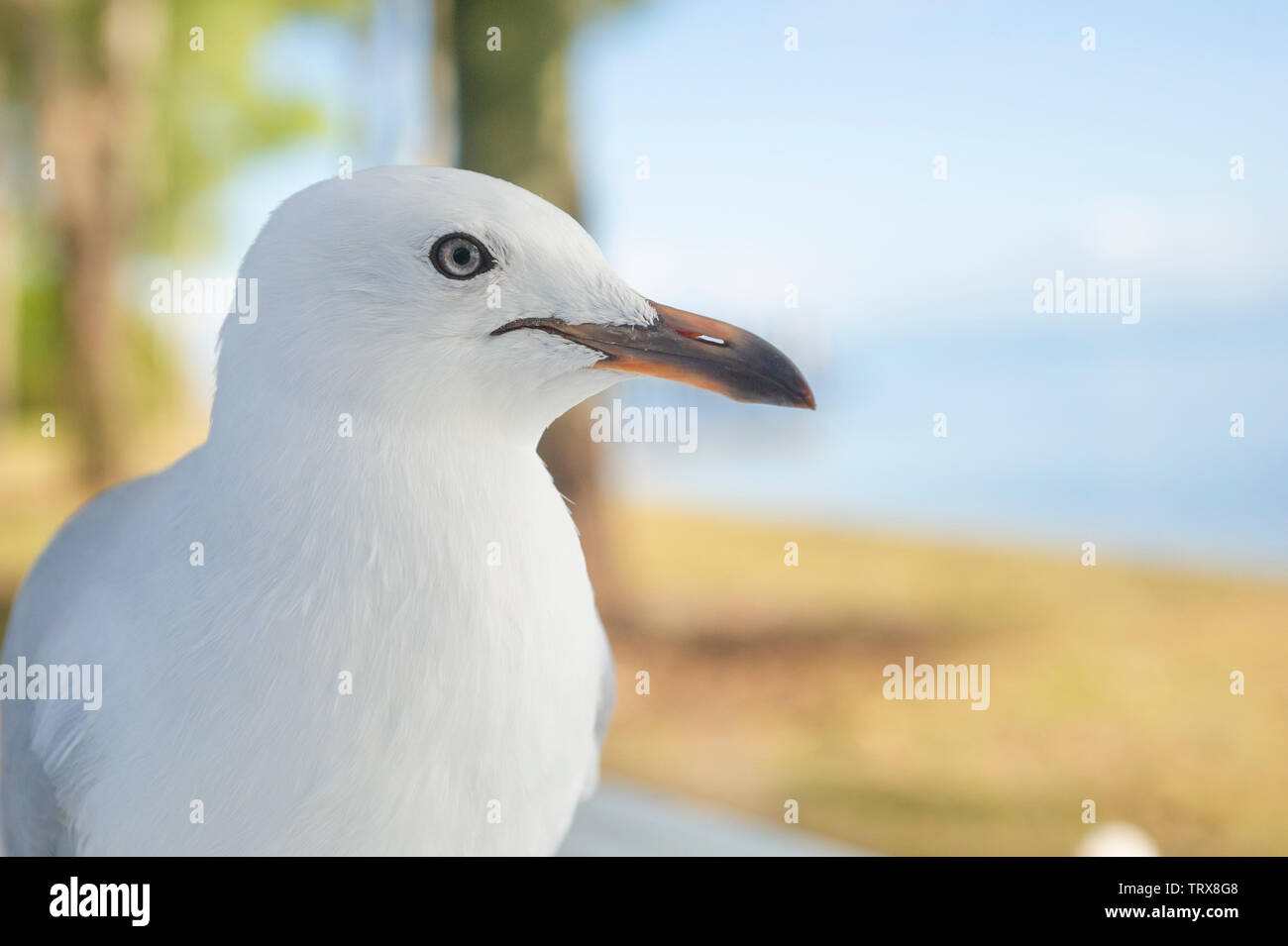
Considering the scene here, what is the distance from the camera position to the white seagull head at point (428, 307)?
0.51 metres

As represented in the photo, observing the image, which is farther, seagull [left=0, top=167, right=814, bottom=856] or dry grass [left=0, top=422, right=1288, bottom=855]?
dry grass [left=0, top=422, right=1288, bottom=855]

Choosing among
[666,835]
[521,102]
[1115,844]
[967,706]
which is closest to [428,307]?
[666,835]

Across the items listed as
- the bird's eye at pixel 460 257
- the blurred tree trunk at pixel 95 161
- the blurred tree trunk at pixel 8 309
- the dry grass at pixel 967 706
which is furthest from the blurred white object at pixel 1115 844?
the blurred tree trunk at pixel 8 309

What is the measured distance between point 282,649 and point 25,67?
380cm

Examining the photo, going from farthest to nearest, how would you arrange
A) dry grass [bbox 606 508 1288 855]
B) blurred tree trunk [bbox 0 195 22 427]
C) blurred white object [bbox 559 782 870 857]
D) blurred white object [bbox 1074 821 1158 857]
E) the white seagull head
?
blurred tree trunk [bbox 0 195 22 427] → dry grass [bbox 606 508 1288 855] → blurred white object [bbox 1074 821 1158 857] → blurred white object [bbox 559 782 870 857] → the white seagull head

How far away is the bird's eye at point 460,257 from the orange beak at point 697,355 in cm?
3

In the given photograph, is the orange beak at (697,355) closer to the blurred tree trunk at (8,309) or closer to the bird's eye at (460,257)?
the bird's eye at (460,257)

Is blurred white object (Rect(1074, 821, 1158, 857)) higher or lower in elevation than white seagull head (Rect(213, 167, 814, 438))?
lower

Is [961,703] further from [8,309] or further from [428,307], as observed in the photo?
[8,309]

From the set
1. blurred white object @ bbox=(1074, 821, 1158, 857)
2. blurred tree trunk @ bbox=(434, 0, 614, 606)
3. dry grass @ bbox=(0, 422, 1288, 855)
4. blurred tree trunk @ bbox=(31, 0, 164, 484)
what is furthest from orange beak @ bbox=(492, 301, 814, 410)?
blurred tree trunk @ bbox=(31, 0, 164, 484)

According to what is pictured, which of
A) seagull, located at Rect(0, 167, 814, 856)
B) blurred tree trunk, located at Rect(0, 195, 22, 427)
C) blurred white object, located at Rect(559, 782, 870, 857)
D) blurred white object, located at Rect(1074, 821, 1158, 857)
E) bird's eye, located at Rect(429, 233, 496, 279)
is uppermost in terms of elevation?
blurred tree trunk, located at Rect(0, 195, 22, 427)

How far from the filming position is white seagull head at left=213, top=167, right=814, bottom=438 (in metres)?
0.51

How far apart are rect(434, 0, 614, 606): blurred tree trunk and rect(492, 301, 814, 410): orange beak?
1.11 metres

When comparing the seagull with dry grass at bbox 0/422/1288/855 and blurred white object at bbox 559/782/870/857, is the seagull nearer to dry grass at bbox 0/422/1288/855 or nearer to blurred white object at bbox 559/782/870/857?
blurred white object at bbox 559/782/870/857
